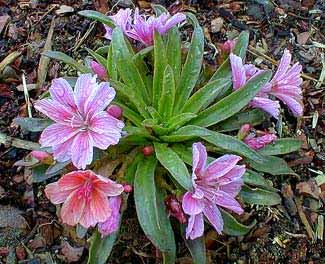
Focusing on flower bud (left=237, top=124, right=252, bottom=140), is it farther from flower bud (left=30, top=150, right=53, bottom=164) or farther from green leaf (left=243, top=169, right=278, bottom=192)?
flower bud (left=30, top=150, right=53, bottom=164)

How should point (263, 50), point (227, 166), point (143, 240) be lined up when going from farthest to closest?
point (263, 50) < point (143, 240) < point (227, 166)

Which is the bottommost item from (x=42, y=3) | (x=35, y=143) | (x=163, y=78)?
(x=35, y=143)

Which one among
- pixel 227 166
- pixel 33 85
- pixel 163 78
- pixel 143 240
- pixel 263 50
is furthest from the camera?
pixel 263 50

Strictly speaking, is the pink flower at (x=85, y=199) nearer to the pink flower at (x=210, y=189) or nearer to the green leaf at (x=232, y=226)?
the pink flower at (x=210, y=189)

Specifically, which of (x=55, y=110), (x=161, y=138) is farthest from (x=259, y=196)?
(x=55, y=110)

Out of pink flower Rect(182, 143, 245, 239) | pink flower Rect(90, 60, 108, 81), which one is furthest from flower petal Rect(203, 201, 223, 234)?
pink flower Rect(90, 60, 108, 81)

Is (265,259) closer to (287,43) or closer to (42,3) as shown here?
(287,43)

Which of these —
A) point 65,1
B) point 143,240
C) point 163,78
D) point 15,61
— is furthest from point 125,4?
point 143,240

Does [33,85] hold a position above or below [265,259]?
above
